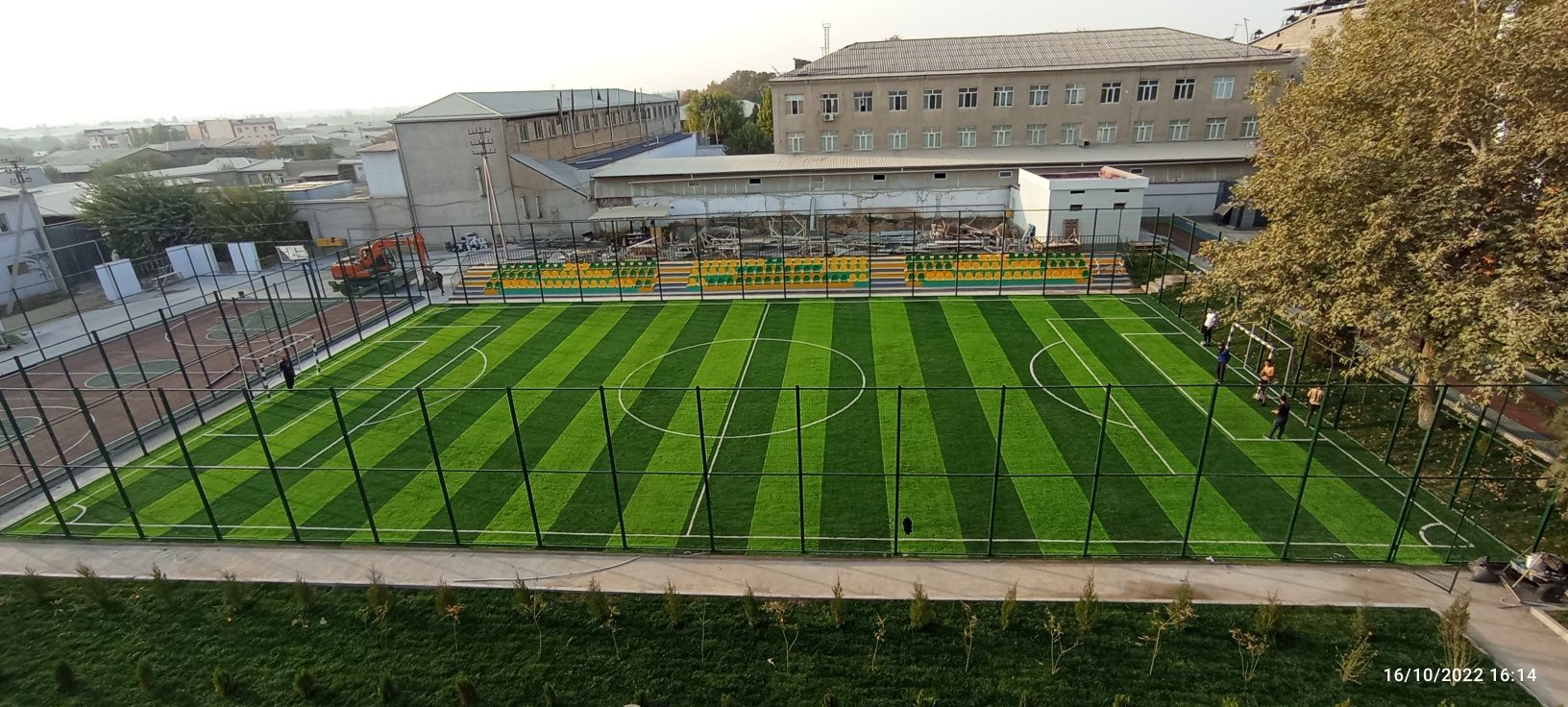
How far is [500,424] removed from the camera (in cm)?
2123

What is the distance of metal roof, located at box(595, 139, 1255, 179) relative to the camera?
146ft

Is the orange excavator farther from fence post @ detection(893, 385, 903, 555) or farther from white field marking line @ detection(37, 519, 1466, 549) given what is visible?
fence post @ detection(893, 385, 903, 555)

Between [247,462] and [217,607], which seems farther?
[247,462]

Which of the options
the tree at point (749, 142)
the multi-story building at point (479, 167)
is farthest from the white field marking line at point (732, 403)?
the tree at point (749, 142)

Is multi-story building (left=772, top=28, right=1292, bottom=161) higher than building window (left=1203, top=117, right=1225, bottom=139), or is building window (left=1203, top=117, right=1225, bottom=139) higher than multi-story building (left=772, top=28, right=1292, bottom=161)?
multi-story building (left=772, top=28, right=1292, bottom=161)

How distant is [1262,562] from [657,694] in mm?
12643

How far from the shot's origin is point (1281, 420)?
60.5 feet

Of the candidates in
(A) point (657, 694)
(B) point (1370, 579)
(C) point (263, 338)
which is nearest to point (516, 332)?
(C) point (263, 338)

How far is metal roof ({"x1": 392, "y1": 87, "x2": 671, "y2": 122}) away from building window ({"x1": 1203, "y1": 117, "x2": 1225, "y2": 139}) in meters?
50.4

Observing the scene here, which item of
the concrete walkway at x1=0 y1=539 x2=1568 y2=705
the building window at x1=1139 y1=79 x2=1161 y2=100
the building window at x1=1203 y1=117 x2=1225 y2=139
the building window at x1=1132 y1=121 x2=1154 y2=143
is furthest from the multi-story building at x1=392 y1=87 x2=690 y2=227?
the building window at x1=1203 y1=117 x2=1225 y2=139

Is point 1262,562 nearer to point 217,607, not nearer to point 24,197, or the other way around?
point 217,607

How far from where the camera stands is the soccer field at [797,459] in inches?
608

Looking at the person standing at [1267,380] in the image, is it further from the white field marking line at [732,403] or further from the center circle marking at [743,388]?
the white field marking line at [732,403]

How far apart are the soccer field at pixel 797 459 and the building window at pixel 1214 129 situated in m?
30.9
